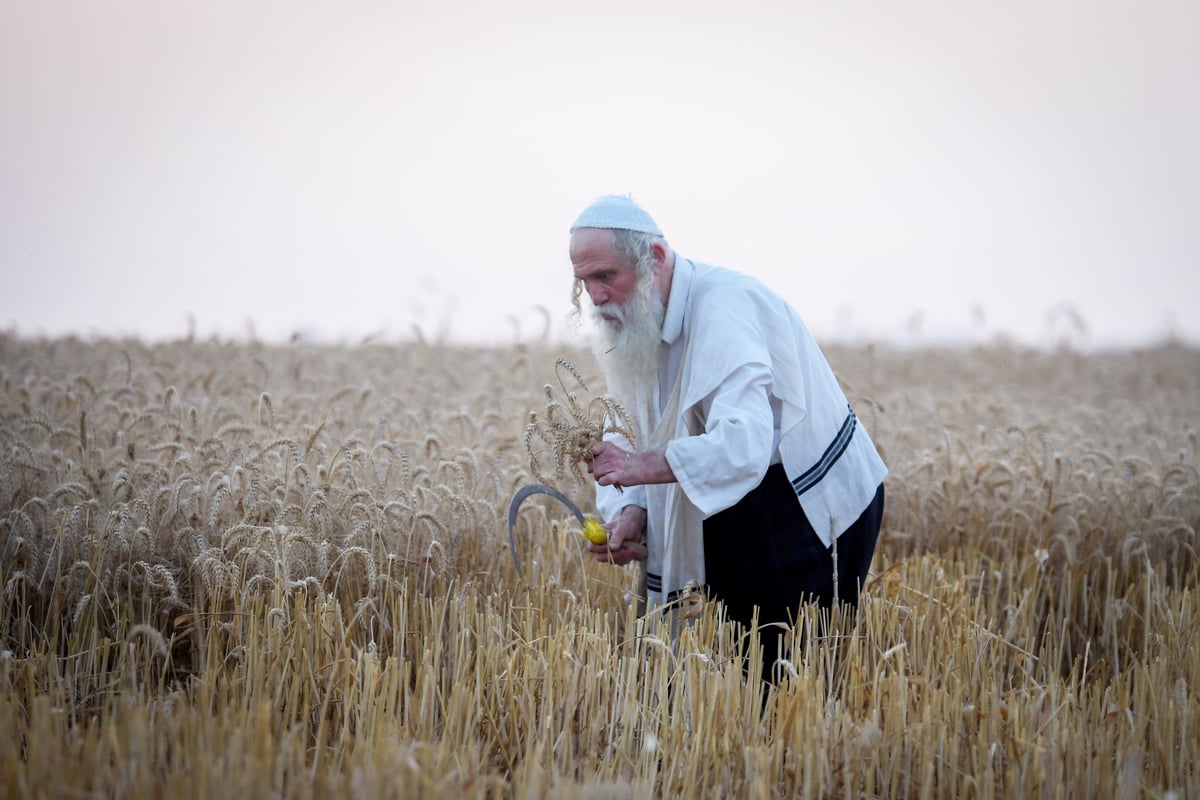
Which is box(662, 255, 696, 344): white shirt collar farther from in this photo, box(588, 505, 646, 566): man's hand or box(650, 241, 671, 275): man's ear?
box(588, 505, 646, 566): man's hand

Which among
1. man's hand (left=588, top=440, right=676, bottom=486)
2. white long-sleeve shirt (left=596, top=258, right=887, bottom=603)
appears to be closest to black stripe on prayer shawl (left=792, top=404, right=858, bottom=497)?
white long-sleeve shirt (left=596, top=258, right=887, bottom=603)

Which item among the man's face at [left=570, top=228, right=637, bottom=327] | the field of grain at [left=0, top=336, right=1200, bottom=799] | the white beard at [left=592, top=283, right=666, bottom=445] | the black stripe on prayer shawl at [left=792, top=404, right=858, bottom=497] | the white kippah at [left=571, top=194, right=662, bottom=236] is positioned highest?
the white kippah at [left=571, top=194, right=662, bottom=236]

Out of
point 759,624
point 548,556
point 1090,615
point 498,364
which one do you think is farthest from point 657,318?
point 498,364

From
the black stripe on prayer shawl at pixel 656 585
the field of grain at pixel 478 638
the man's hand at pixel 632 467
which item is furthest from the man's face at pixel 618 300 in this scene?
the field of grain at pixel 478 638

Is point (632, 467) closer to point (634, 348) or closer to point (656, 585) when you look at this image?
point (634, 348)

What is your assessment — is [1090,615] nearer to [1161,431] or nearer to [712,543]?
[712,543]

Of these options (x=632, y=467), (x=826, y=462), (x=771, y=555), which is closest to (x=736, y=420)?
(x=632, y=467)

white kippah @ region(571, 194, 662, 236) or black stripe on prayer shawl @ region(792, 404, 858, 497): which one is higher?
white kippah @ region(571, 194, 662, 236)

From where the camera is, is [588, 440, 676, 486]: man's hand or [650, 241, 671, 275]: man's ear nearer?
[588, 440, 676, 486]: man's hand

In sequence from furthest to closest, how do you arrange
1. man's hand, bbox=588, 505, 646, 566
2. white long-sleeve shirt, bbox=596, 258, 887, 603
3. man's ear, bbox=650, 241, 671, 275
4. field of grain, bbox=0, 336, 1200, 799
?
man's hand, bbox=588, 505, 646, 566 < man's ear, bbox=650, 241, 671, 275 < white long-sleeve shirt, bbox=596, 258, 887, 603 < field of grain, bbox=0, 336, 1200, 799

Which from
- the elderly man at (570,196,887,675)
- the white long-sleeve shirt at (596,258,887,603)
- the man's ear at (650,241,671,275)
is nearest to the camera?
the white long-sleeve shirt at (596,258,887,603)

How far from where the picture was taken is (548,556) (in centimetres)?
470

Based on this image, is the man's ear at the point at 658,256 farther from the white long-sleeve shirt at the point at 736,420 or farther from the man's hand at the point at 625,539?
the man's hand at the point at 625,539

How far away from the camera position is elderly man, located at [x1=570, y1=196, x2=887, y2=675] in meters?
3.48
